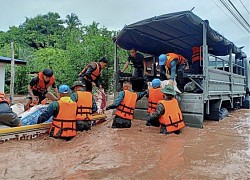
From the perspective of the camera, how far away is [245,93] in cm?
1032

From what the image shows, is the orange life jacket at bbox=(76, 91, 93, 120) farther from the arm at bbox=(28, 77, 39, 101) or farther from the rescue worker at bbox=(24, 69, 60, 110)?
the arm at bbox=(28, 77, 39, 101)

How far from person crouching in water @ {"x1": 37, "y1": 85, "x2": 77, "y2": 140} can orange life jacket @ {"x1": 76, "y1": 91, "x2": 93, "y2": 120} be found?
0.34 meters

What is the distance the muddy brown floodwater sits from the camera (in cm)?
306

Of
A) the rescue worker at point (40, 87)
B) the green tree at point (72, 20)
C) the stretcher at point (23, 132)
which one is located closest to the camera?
the stretcher at point (23, 132)

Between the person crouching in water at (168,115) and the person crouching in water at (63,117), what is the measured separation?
1612mm

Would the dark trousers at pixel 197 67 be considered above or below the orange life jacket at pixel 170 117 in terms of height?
above

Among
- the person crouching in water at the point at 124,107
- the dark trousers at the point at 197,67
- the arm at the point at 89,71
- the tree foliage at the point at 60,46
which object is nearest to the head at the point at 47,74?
the arm at the point at 89,71

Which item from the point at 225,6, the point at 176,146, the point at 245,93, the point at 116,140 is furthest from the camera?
the point at 245,93

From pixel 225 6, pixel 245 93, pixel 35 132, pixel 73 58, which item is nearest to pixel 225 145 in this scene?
pixel 35 132

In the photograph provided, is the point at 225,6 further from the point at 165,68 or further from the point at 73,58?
the point at 73,58

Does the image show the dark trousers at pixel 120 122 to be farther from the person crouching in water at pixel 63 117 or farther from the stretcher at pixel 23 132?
the stretcher at pixel 23 132

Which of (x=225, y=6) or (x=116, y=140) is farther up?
(x=225, y=6)

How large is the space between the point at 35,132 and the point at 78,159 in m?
1.77

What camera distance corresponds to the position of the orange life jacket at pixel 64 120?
4.65 m
